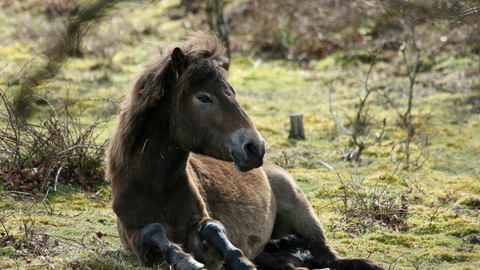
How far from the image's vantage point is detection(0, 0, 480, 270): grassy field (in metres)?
4.04

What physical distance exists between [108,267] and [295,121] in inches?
241

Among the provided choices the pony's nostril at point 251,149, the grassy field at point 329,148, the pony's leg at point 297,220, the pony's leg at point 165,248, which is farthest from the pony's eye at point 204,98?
the pony's leg at point 297,220

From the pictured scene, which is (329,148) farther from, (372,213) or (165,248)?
(165,248)

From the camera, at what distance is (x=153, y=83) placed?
3768 mm

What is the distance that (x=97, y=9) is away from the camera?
1.26m

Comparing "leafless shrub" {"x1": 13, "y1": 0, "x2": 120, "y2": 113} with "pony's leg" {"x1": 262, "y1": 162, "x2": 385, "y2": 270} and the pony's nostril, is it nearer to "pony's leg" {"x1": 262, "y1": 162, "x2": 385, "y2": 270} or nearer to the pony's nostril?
the pony's nostril

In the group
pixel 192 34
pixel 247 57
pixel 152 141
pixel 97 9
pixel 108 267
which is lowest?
pixel 247 57

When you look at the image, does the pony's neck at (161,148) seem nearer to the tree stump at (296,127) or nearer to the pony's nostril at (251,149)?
the pony's nostril at (251,149)

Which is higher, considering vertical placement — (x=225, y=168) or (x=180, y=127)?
(x=180, y=127)

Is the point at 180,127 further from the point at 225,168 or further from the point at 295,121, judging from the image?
the point at 295,121

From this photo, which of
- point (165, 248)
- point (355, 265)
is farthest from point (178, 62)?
point (355, 265)

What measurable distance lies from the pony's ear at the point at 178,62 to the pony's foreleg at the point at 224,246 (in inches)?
50.4

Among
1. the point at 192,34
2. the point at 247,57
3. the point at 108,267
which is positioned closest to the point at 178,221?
the point at 108,267

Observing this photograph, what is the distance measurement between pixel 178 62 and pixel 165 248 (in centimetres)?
151
